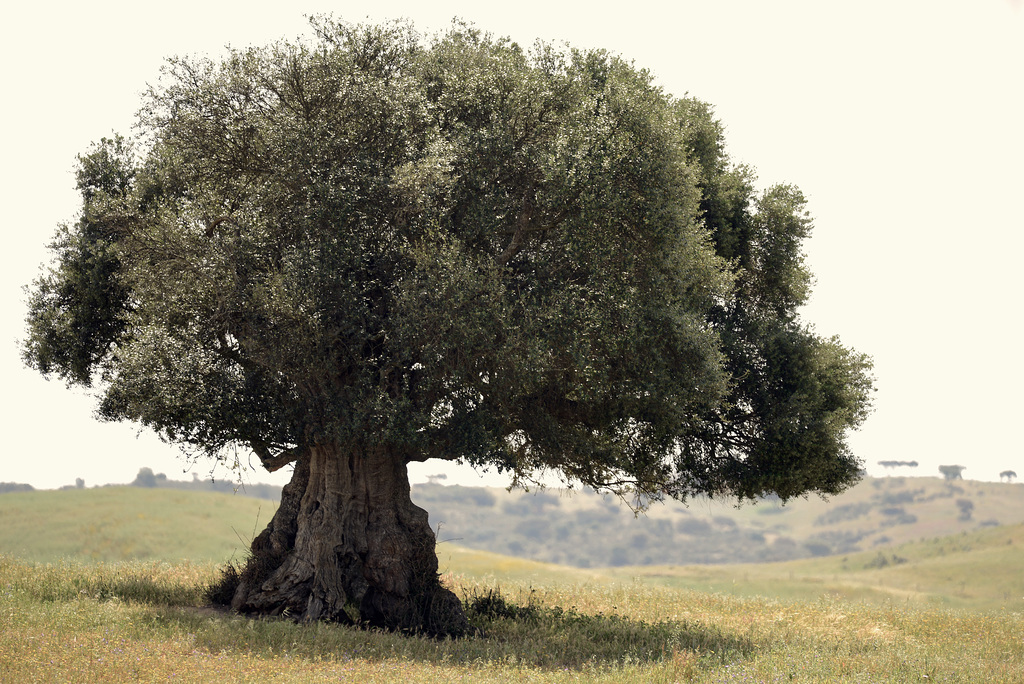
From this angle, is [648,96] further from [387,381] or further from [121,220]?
→ [121,220]

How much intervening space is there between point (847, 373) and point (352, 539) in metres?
15.7

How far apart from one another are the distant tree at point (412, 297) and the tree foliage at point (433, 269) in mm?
74

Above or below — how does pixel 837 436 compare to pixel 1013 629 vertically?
above

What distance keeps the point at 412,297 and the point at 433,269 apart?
2.66ft

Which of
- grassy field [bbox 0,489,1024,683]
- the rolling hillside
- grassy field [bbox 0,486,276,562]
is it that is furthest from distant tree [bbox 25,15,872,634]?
grassy field [bbox 0,486,276,562]

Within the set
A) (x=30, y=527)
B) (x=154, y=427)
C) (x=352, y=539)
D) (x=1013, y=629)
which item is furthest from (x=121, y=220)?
(x=30, y=527)

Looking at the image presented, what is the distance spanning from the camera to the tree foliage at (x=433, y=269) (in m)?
18.5

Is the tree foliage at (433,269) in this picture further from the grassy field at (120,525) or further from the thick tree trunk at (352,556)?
the grassy field at (120,525)

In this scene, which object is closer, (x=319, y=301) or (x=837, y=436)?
(x=319, y=301)

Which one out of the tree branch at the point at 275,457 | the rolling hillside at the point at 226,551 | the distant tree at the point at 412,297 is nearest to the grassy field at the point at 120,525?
the rolling hillside at the point at 226,551

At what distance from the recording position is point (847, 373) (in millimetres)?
24109

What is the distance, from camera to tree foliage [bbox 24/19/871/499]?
1847 cm

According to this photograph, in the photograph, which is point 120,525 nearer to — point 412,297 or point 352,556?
point 352,556

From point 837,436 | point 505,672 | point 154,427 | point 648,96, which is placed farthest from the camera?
point 837,436
